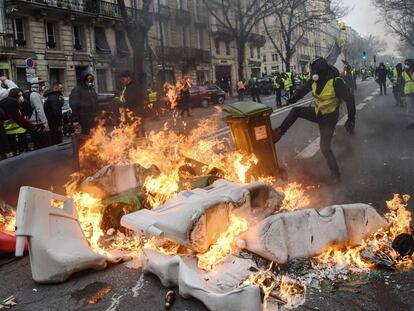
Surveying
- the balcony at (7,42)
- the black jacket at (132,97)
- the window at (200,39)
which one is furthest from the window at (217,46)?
the black jacket at (132,97)

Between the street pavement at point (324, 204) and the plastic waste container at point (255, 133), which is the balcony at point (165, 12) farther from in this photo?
the plastic waste container at point (255, 133)

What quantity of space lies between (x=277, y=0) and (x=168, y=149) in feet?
110

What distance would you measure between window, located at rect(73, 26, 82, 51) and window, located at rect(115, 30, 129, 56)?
3.67 meters

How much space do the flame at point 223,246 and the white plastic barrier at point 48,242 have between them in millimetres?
902

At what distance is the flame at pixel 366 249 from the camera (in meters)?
3.52

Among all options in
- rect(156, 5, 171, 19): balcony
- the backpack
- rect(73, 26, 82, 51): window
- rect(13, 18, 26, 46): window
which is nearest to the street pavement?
the backpack

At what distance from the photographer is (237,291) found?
284 cm

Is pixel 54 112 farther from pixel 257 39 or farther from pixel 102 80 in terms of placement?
pixel 257 39

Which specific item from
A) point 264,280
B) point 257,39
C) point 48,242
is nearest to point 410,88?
point 264,280

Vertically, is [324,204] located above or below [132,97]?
below

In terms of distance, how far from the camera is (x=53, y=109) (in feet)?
31.1

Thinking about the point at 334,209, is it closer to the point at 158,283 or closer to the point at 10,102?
the point at 158,283

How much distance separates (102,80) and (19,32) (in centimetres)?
709

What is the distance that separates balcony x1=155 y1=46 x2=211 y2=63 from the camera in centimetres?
3874
